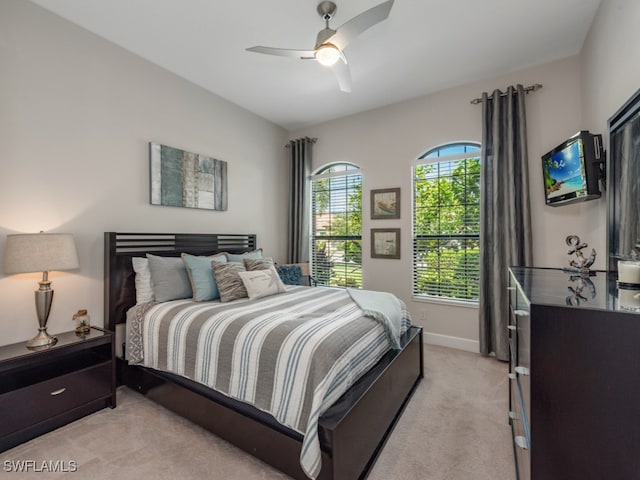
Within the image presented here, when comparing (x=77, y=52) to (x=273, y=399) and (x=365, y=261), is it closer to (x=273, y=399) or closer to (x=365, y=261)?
(x=273, y=399)

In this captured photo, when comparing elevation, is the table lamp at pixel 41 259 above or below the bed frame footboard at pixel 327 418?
above

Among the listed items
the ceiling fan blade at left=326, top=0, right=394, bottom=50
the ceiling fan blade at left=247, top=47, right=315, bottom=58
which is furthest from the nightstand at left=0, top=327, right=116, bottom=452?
Result: the ceiling fan blade at left=326, top=0, right=394, bottom=50

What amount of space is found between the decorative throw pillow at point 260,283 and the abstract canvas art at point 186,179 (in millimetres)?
1251

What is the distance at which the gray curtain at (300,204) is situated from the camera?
466cm

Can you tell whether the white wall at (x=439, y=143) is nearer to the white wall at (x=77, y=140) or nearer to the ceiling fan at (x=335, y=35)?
the ceiling fan at (x=335, y=35)

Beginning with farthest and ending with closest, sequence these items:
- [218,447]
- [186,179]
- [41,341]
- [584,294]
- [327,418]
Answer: [186,179]
[41,341]
[218,447]
[327,418]
[584,294]

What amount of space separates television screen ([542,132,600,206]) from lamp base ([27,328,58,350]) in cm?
407

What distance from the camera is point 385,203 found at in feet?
13.3

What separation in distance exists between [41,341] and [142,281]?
771 millimetres

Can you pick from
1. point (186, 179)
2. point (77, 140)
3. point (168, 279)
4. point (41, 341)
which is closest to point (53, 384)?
point (41, 341)

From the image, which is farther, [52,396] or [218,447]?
[52,396]

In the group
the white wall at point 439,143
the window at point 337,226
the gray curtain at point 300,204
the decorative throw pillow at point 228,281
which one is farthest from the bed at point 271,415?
the gray curtain at point 300,204

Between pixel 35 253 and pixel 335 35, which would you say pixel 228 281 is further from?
pixel 335 35

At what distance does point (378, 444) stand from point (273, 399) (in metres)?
0.79
